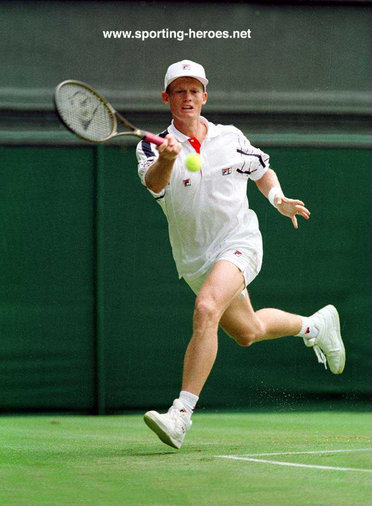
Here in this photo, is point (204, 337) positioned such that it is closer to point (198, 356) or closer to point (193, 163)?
point (198, 356)

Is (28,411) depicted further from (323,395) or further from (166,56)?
(166,56)

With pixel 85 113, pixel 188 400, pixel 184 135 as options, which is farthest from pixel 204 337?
pixel 85 113

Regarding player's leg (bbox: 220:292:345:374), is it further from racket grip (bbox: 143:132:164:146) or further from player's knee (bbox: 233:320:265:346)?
racket grip (bbox: 143:132:164:146)

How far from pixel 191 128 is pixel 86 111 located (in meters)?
0.57

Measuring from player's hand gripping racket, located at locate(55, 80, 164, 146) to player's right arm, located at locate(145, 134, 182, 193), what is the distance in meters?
0.26

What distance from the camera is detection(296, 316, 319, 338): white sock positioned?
569 cm

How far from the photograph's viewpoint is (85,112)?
15.2ft

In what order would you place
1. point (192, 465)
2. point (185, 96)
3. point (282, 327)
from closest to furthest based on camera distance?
point (192, 465) → point (185, 96) → point (282, 327)

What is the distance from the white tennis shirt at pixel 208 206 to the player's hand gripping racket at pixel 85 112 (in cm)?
37

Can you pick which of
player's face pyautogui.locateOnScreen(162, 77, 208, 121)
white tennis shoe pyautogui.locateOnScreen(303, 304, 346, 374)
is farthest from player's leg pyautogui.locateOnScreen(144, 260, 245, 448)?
white tennis shoe pyautogui.locateOnScreen(303, 304, 346, 374)

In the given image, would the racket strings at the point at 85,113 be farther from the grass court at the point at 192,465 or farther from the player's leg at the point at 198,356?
the grass court at the point at 192,465

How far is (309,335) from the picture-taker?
5734 mm

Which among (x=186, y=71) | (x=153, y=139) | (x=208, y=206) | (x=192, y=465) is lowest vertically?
(x=192, y=465)

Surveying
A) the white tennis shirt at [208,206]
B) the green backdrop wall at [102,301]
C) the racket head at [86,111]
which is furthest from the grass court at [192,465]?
the racket head at [86,111]
